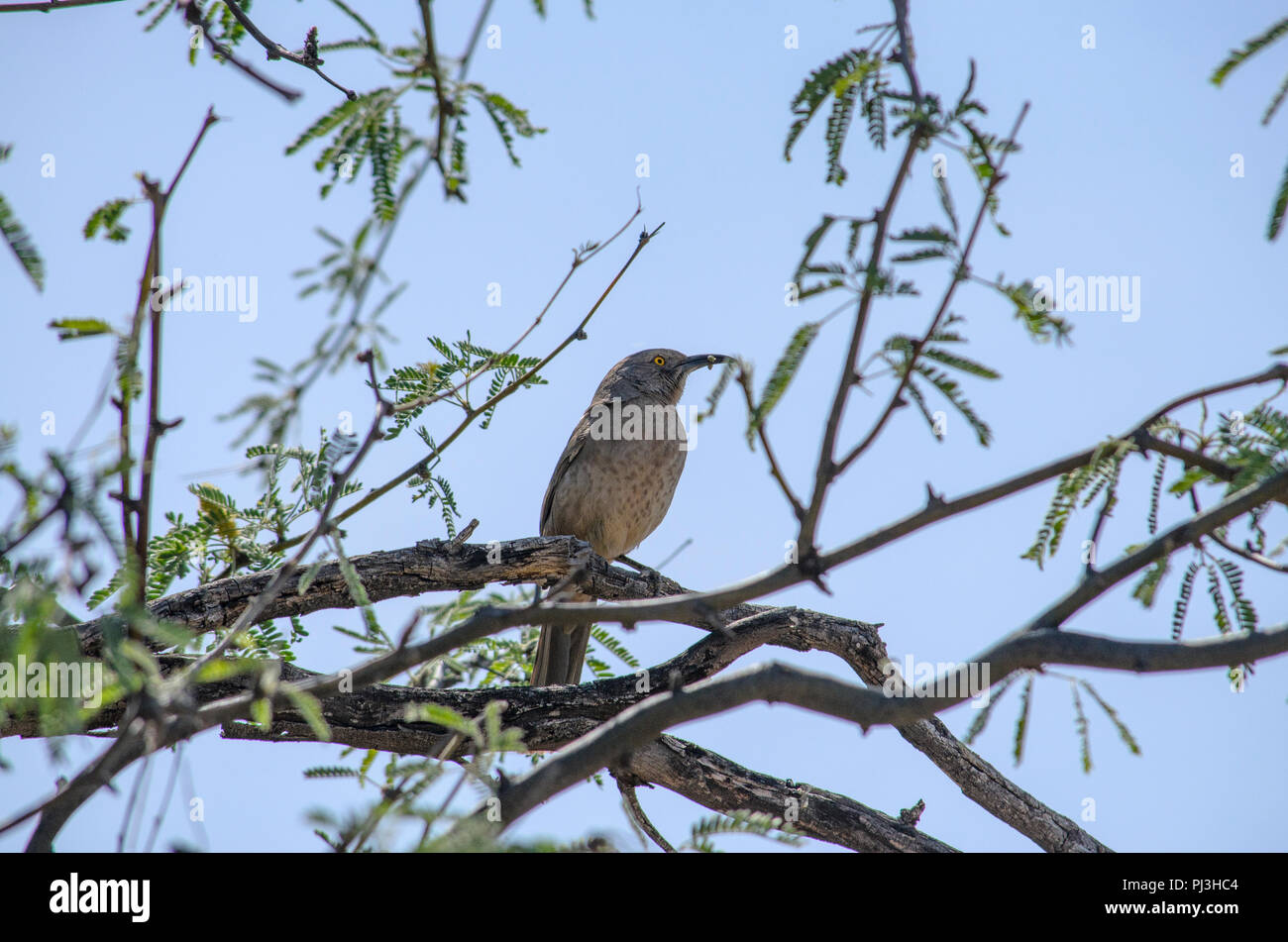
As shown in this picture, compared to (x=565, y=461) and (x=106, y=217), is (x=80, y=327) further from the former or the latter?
(x=565, y=461)

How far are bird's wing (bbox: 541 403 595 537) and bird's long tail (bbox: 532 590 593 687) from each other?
1.45m

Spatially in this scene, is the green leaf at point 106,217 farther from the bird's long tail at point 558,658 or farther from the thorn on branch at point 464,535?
the bird's long tail at point 558,658

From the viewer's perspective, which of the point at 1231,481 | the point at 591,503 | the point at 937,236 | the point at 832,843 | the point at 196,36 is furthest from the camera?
the point at 591,503

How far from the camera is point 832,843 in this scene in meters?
5.76

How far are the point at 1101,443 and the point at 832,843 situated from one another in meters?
3.24

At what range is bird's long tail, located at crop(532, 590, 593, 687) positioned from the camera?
7.07m

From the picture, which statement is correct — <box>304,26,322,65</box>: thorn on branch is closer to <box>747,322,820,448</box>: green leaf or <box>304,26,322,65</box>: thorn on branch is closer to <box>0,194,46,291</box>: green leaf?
<box>0,194,46,291</box>: green leaf

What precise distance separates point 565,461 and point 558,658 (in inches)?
77.6

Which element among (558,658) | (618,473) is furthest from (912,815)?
(618,473)

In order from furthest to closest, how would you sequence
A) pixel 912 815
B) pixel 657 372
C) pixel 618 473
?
pixel 657 372, pixel 618 473, pixel 912 815

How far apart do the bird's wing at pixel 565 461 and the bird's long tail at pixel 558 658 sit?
1446mm

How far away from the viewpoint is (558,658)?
711 cm
